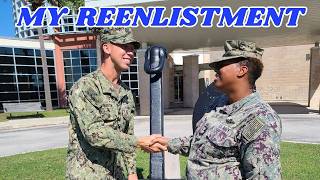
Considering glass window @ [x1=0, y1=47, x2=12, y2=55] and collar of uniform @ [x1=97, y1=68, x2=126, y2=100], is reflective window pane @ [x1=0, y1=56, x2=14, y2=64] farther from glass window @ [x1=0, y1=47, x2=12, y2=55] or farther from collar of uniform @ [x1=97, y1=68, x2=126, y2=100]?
collar of uniform @ [x1=97, y1=68, x2=126, y2=100]

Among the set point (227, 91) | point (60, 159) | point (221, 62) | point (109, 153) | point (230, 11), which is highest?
point (230, 11)

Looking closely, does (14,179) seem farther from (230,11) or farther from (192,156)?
(230,11)

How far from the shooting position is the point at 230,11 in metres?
11.9

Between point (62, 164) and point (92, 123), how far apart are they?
5.67m

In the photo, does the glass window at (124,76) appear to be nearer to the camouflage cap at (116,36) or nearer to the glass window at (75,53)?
the glass window at (75,53)

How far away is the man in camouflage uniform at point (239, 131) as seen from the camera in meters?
1.50

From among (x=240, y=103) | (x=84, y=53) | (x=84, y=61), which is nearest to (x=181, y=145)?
(x=240, y=103)

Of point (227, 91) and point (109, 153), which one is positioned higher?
point (227, 91)

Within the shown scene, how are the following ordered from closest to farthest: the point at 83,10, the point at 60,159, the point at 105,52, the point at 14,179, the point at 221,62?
the point at 221,62 → the point at 105,52 → the point at 14,179 → the point at 60,159 → the point at 83,10

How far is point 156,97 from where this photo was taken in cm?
296

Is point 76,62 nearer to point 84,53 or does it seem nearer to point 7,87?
point 84,53

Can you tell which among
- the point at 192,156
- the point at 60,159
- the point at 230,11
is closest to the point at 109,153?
the point at 192,156

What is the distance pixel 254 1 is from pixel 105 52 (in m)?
9.54

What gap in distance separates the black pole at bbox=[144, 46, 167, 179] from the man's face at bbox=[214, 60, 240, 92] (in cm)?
117
